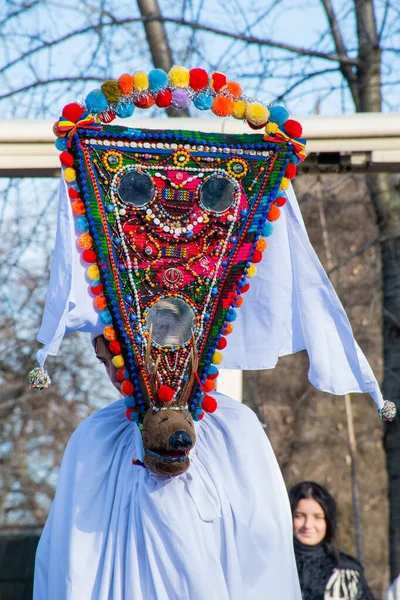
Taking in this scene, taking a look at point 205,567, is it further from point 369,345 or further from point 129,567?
point 369,345

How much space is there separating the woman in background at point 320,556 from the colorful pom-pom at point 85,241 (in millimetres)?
2230

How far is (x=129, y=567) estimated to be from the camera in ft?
9.82

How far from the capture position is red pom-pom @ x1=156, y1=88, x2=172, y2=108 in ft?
10.6

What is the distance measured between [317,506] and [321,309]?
5.77ft

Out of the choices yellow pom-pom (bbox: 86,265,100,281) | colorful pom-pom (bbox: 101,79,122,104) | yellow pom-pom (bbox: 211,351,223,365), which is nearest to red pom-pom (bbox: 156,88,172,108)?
colorful pom-pom (bbox: 101,79,122,104)

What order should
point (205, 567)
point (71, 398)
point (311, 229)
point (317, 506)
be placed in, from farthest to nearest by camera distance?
point (71, 398) → point (311, 229) → point (317, 506) → point (205, 567)

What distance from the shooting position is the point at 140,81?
10.5ft

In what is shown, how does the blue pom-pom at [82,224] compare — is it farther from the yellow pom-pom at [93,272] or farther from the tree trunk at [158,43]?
the tree trunk at [158,43]

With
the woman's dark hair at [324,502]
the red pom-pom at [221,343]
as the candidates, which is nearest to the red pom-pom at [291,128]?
the red pom-pom at [221,343]

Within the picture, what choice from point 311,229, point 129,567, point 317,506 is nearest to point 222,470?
point 129,567

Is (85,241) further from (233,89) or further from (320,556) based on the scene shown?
(320,556)

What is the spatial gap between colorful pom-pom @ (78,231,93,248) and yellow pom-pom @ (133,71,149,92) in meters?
0.50

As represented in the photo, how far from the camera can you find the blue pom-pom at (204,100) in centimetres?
325

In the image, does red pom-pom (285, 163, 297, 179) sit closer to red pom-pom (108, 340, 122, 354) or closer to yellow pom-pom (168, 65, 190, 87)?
yellow pom-pom (168, 65, 190, 87)
